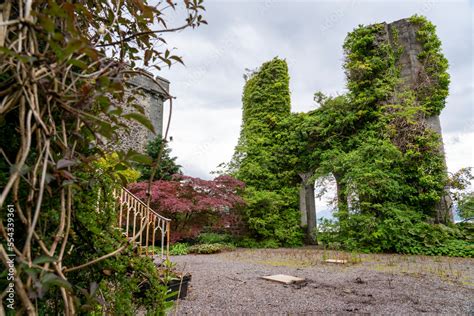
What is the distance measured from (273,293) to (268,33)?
5.91 meters

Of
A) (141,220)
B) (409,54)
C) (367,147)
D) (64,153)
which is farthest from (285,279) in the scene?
(409,54)

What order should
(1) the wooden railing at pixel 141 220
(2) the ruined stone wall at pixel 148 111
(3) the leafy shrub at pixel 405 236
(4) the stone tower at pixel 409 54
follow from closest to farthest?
(1) the wooden railing at pixel 141 220 < (3) the leafy shrub at pixel 405 236 < (4) the stone tower at pixel 409 54 < (2) the ruined stone wall at pixel 148 111

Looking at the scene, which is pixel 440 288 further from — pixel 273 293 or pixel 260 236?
pixel 260 236

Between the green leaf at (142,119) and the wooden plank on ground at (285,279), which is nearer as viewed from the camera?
the green leaf at (142,119)

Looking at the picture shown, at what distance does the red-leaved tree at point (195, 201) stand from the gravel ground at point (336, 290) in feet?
7.67

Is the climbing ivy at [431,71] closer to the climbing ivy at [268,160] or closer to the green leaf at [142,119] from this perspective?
the climbing ivy at [268,160]

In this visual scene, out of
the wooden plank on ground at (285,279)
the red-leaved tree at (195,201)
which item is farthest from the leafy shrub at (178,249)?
the wooden plank on ground at (285,279)

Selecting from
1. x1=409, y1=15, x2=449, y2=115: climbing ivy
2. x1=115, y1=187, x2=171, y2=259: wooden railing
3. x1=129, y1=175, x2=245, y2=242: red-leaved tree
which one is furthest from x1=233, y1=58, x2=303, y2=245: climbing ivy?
x1=115, y1=187, x2=171, y2=259: wooden railing

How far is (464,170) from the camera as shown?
645cm

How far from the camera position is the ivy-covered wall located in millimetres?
6613

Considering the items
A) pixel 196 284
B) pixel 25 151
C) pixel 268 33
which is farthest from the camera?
pixel 268 33

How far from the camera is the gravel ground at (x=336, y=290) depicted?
2.52 metres

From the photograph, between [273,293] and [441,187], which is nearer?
[273,293]

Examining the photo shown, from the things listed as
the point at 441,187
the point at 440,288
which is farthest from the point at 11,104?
the point at 441,187
